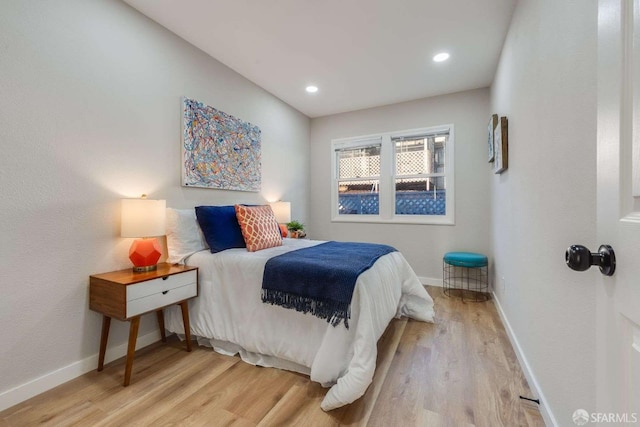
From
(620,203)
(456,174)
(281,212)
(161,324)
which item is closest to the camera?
(620,203)

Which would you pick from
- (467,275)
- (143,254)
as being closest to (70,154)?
(143,254)

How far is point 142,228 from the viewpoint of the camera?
6.30 ft

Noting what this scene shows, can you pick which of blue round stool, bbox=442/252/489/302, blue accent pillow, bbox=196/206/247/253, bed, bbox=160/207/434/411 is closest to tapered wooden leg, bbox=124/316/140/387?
bed, bbox=160/207/434/411

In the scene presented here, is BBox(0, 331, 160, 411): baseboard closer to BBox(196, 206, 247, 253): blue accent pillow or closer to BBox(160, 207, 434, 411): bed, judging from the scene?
BBox(160, 207, 434, 411): bed

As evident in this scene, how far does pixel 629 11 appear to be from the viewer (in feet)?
1.71

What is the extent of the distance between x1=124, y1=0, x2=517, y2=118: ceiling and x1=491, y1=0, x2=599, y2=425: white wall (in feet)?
1.69

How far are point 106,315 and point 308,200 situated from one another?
127 inches

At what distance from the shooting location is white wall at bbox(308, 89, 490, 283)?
355cm

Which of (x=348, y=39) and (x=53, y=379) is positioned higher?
(x=348, y=39)

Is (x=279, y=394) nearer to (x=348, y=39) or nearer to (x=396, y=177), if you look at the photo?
(x=348, y=39)

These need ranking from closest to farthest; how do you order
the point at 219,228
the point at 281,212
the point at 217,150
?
1. the point at 219,228
2. the point at 217,150
3. the point at 281,212

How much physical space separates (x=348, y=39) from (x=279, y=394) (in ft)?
9.28

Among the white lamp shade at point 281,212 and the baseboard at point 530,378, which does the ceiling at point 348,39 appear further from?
the baseboard at point 530,378

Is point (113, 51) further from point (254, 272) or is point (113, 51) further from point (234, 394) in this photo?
point (234, 394)
